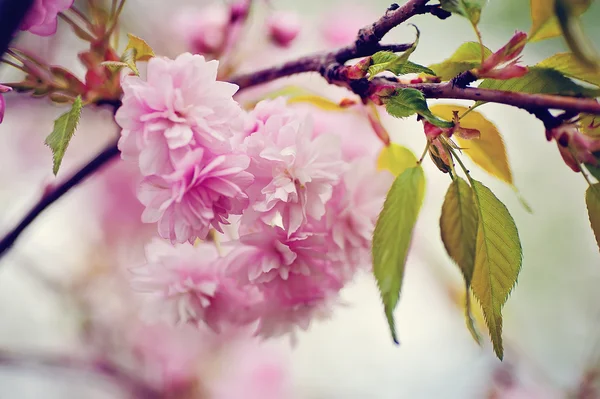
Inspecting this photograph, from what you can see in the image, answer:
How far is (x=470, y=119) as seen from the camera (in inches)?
16.1

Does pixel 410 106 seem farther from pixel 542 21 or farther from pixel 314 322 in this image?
pixel 314 322

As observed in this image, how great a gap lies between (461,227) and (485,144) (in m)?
0.16

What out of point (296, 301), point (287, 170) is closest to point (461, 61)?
point (287, 170)

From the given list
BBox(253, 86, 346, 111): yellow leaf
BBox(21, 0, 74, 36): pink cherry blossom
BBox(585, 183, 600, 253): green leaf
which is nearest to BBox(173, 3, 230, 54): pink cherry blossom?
BBox(253, 86, 346, 111): yellow leaf

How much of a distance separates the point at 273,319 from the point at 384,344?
4.03 ft

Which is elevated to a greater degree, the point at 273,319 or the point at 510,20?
the point at 510,20

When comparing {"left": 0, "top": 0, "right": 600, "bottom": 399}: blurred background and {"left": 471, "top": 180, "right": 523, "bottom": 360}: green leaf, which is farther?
{"left": 0, "top": 0, "right": 600, "bottom": 399}: blurred background

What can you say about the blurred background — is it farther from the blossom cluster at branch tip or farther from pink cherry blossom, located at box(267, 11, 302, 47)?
the blossom cluster at branch tip

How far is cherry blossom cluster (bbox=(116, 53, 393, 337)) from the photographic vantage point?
Answer: 342 mm

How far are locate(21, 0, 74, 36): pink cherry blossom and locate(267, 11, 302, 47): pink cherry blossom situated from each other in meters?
0.47

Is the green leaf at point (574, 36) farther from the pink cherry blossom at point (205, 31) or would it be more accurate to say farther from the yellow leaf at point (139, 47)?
the pink cherry blossom at point (205, 31)

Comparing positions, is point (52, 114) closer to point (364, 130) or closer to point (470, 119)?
point (364, 130)

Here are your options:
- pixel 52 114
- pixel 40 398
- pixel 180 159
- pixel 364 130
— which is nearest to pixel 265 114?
pixel 180 159

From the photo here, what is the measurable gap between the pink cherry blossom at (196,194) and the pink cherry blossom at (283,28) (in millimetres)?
522
